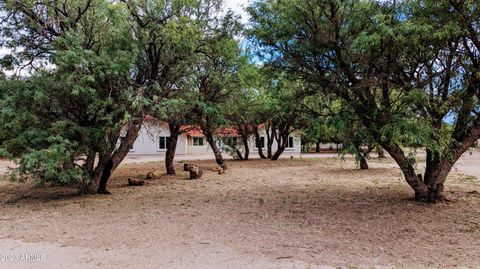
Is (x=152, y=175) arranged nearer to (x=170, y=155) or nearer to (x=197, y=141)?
(x=170, y=155)

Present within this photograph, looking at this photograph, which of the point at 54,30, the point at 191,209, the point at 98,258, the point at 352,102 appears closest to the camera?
the point at 98,258

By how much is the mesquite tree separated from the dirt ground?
155 cm

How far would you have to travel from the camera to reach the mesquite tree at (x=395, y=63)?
19.9ft

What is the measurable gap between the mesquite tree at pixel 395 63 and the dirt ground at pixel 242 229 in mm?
1553

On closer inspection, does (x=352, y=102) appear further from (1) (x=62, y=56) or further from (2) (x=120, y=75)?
(1) (x=62, y=56)

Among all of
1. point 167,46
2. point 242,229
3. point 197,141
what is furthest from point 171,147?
point 197,141

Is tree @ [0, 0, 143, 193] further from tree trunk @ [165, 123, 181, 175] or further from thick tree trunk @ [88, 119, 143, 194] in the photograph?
tree trunk @ [165, 123, 181, 175]

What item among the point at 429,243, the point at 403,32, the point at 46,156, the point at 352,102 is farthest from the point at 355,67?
the point at 46,156

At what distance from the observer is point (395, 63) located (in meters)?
6.96

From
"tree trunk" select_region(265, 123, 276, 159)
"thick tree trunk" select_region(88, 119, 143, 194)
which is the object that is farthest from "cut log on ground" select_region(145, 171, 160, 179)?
"tree trunk" select_region(265, 123, 276, 159)

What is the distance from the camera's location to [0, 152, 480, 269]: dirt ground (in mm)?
4426

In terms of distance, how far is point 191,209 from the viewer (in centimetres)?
780

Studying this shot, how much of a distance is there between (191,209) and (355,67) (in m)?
4.86

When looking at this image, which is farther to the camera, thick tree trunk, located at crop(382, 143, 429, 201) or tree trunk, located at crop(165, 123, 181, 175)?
tree trunk, located at crop(165, 123, 181, 175)
